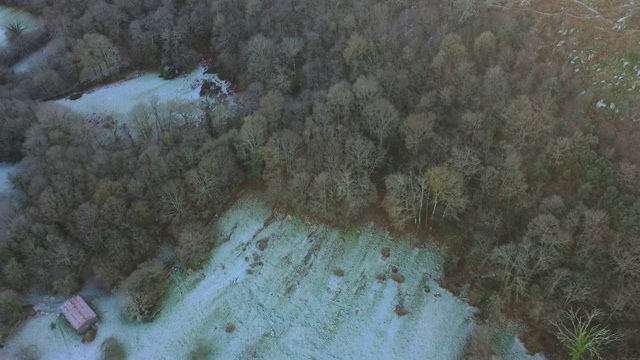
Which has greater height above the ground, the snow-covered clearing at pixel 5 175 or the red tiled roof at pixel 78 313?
the snow-covered clearing at pixel 5 175

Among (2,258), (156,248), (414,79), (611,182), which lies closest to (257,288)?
(156,248)

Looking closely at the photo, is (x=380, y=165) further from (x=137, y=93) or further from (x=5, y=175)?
(x=5, y=175)

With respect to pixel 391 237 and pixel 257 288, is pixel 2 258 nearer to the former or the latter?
pixel 257 288

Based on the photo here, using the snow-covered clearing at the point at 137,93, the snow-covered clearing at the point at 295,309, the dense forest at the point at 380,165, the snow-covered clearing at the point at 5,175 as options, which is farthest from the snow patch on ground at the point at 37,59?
the snow-covered clearing at the point at 295,309

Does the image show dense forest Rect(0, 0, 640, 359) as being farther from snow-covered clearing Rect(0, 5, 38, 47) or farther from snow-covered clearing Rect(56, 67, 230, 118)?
snow-covered clearing Rect(0, 5, 38, 47)

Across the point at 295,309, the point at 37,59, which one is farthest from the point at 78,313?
the point at 37,59

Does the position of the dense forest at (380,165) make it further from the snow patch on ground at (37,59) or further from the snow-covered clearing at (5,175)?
the snow patch on ground at (37,59)

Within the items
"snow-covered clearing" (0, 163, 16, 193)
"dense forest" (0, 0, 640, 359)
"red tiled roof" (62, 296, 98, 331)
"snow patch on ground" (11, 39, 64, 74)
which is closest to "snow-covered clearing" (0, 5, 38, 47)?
"snow patch on ground" (11, 39, 64, 74)
